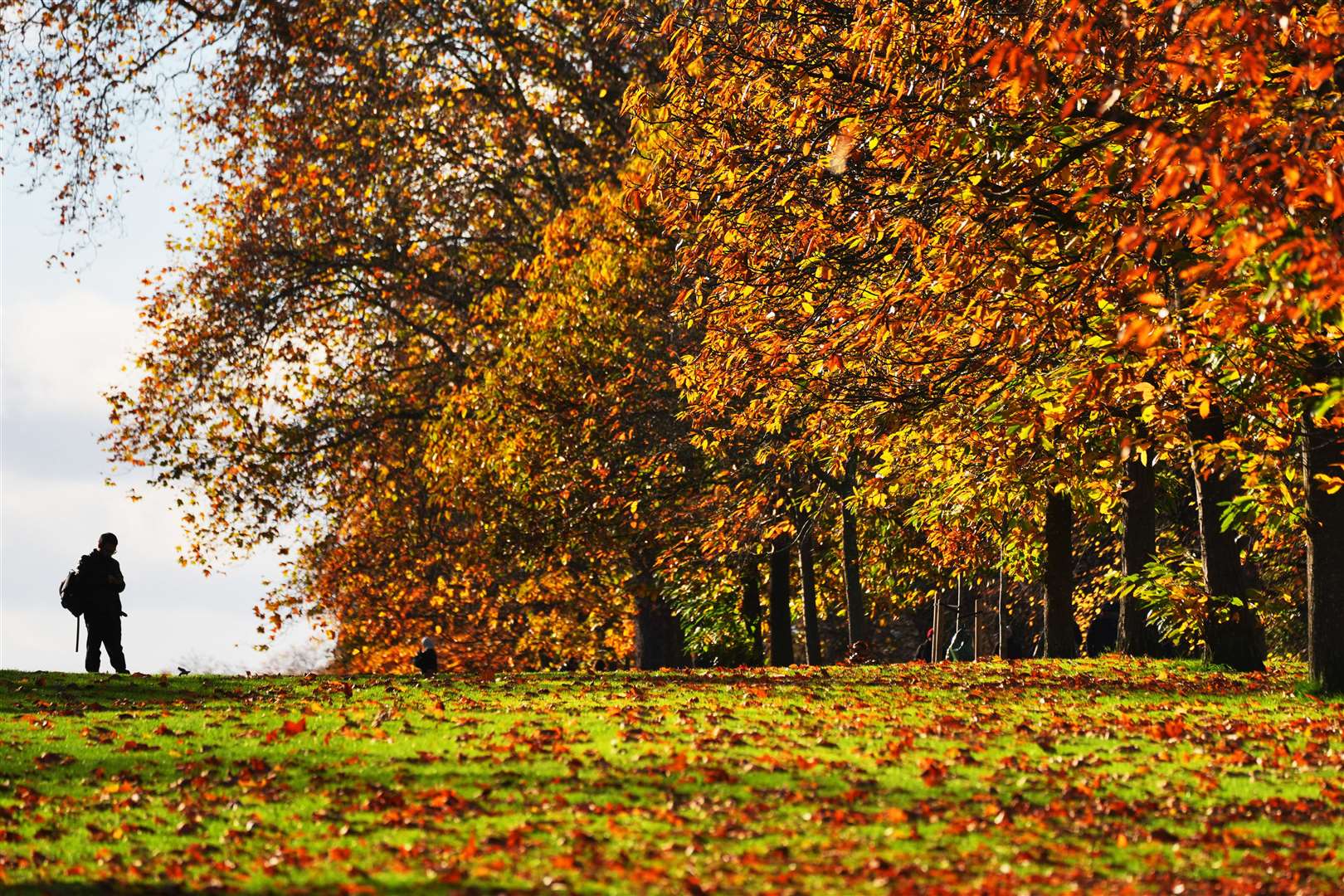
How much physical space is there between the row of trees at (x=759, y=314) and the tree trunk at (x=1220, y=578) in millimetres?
53

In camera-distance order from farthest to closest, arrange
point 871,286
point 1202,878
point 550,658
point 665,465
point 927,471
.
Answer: point 550,658, point 665,465, point 927,471, point 871,286, point 1202,878

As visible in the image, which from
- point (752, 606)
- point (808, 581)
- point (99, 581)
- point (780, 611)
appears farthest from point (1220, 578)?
point (752, 606)

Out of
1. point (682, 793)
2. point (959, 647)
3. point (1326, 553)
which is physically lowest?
point (959, 647)

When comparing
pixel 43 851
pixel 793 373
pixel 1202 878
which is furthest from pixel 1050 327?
pixel 43 851

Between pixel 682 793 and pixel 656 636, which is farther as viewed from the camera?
pixel 656 636

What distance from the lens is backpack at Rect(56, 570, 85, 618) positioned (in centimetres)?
1777

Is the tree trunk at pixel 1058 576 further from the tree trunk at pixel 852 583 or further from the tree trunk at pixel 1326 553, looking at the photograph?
the tree trunk at pixel 1326 553

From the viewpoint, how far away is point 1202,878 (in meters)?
6.90

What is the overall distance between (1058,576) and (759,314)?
343 inches

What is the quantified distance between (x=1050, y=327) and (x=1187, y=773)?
4280 millimetres

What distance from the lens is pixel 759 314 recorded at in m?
14.9

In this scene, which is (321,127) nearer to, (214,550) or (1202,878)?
(214,550)

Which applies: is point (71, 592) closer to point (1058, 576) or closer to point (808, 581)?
point (808, 581)

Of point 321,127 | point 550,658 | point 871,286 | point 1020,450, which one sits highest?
point 321,127
